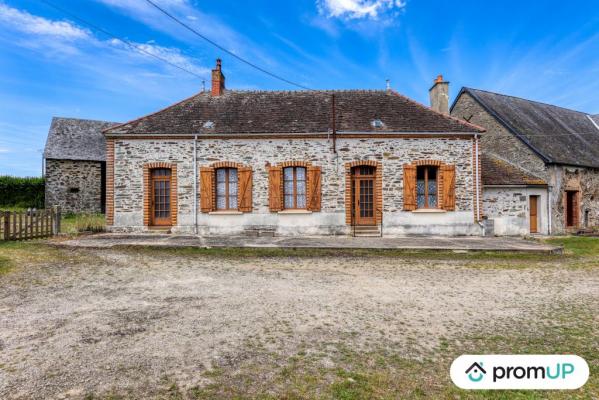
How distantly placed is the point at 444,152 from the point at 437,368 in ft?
35.6

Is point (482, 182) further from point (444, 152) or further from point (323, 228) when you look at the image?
point (323, 228)

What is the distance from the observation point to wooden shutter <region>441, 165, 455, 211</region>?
12359 millimetres

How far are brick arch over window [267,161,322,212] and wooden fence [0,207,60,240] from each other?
24.1 ft

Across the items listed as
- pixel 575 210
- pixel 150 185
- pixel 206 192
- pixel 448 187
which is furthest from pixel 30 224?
pixel 575 210

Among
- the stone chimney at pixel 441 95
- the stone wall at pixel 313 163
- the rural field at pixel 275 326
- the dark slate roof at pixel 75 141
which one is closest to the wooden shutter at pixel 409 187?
the stone wall at pixel 313 163

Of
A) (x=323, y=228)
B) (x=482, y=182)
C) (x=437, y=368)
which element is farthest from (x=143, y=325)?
(x=482, y=182)

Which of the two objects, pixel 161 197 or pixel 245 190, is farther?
pixel 161 197

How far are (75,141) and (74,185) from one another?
3.18 metres

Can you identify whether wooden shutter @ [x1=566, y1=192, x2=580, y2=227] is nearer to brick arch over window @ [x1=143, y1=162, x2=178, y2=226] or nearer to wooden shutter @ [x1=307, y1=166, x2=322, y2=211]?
wooden shutter @ [x1=307, y1=166, x2=322, y2=211]

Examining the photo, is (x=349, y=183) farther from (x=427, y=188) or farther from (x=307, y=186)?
(x=427, y=188)

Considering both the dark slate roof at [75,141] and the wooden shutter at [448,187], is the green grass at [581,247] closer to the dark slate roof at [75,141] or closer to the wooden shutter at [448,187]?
the wooden shutter at [448,187]

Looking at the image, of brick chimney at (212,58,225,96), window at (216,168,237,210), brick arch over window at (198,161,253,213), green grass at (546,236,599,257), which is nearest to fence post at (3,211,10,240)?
brick arch over window at (198,161,253,213)

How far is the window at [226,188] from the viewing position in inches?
505

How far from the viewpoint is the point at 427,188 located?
41.5 ft
